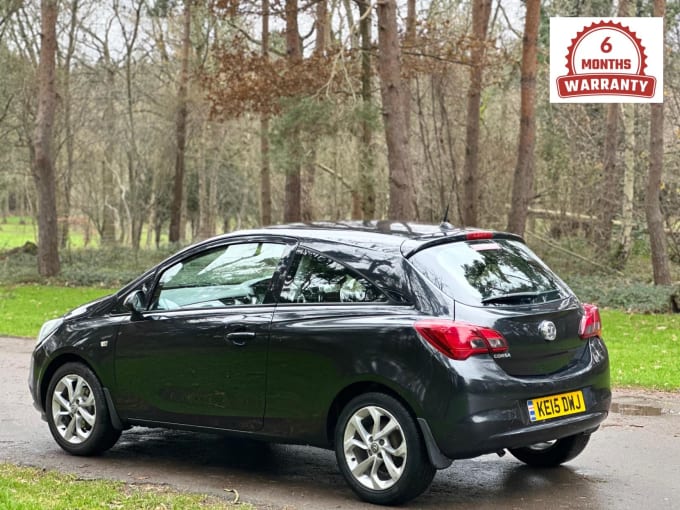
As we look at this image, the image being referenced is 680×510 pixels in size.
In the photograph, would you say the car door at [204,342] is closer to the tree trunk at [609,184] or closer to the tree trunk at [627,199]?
the tree trunk at [609,184]

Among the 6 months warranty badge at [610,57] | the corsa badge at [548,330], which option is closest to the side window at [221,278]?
the corsa badge at [548,330]

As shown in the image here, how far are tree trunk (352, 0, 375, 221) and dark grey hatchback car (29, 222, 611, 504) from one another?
54.7ft

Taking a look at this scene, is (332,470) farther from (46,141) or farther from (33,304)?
(46,141)

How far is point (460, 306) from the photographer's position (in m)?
5.83

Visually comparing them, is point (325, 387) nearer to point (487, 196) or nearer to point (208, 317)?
point (208, 317)

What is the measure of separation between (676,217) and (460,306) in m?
20.6

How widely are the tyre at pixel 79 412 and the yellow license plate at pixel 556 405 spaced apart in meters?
3.23

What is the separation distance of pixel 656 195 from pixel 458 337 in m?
17.5

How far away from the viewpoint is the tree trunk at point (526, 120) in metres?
21.8

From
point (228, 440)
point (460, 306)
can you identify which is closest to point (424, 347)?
point (460, 306)

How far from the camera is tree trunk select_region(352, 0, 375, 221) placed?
Result: 23672 mm

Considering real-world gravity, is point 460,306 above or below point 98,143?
below

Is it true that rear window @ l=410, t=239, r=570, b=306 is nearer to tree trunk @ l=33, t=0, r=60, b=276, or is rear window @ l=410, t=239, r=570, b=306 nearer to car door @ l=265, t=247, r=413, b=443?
car door @ l=265, t=247, r=413, b=443

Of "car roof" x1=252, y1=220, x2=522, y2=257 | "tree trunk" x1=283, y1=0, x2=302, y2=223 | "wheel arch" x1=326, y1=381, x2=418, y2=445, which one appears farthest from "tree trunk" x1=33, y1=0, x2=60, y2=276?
"wheel arch" x1=326, y1=381, x2=418, y2=445
